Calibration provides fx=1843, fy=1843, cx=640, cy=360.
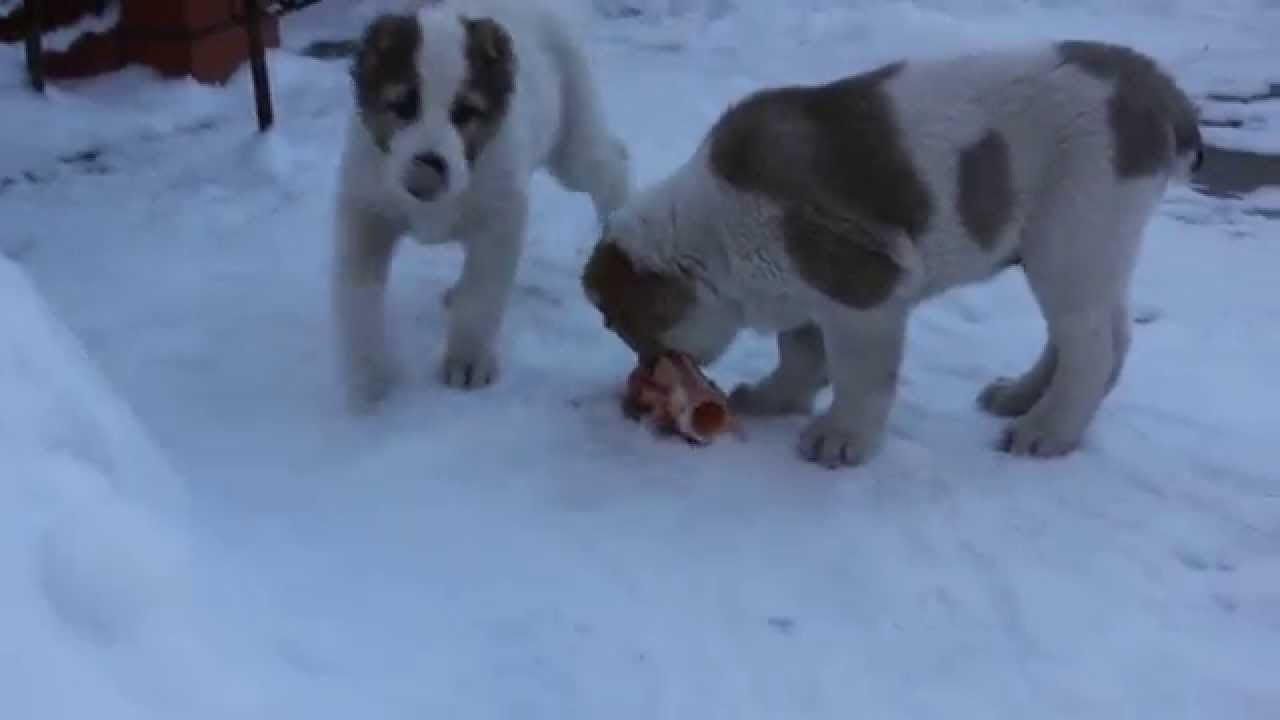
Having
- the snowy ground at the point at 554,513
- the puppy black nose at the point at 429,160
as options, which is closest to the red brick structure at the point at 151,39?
the snowy ground at the point at 554,513

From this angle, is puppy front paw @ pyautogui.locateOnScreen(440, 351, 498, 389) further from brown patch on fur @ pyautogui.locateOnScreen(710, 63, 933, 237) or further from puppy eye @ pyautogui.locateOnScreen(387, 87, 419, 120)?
brown patch on fur @ pyautogui.locateOnScreen(710, 63, 933, 237)

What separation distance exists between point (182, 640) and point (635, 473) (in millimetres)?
1509

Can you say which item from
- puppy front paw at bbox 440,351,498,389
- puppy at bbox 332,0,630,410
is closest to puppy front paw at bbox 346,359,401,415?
puppy at bbox 332,0,630,410

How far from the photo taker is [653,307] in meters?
3.86

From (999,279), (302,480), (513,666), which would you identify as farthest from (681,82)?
(513,666)

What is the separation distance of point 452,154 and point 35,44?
10.1ft

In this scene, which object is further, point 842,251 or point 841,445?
point 841,445

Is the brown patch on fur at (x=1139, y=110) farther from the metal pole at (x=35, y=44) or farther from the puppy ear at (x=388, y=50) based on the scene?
the metal pole at (x=35, y=44)

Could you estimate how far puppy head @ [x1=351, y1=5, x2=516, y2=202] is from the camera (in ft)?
12.3

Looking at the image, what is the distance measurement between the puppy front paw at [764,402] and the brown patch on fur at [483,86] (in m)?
0.79

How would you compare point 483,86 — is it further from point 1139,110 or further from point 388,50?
point 1139,110

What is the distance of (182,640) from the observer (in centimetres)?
241

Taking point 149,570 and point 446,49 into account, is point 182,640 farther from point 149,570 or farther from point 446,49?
point 446,49

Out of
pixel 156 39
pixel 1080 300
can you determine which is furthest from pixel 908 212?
pixel 156 39
